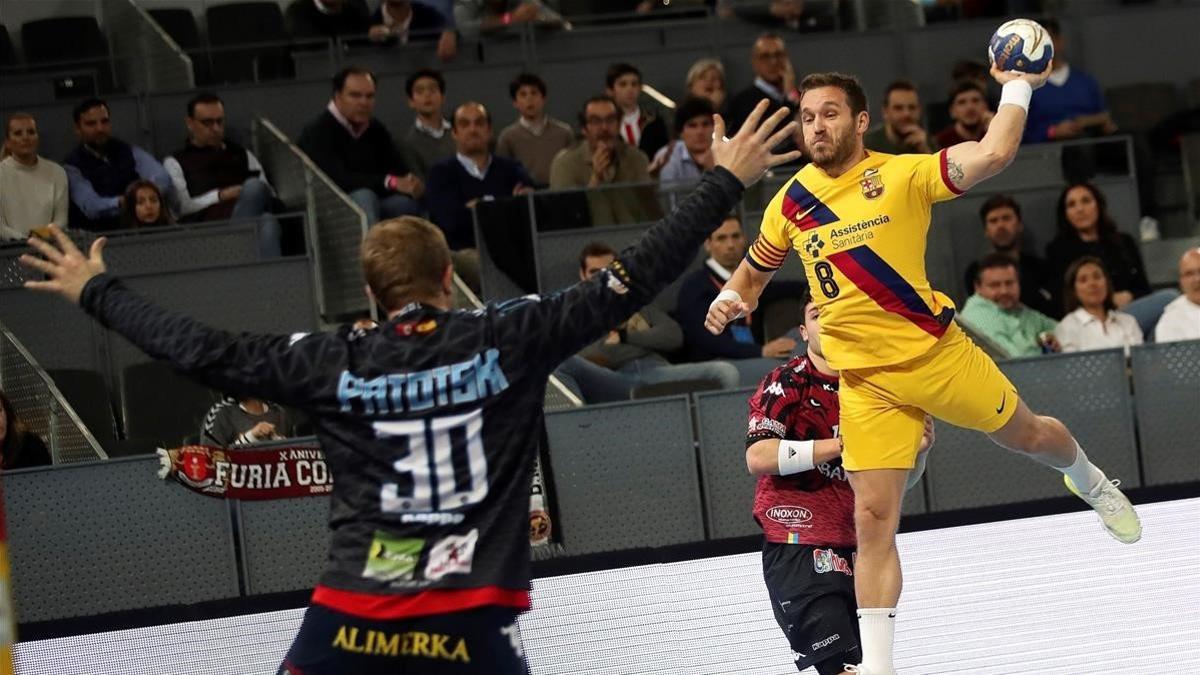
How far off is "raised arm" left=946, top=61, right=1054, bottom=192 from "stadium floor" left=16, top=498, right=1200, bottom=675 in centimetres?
145

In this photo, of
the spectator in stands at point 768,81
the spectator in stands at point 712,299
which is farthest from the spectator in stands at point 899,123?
the spectator in stands at point 712,299

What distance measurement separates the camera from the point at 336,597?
11.6ft

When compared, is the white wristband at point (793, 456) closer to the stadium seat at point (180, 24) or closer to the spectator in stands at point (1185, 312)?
the spectator in stands at point (1185, 312)

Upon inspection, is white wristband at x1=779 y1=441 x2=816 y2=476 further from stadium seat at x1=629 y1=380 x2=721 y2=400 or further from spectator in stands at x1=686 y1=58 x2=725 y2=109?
spectator in stands at x1=686 y1=58 x2=725 y2=109

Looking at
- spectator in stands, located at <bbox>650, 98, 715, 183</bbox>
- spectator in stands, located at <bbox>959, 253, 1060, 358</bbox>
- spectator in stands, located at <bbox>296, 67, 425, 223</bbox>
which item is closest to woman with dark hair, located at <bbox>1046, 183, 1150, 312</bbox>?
spectator in stands, located at <bbox>959, 253, 1060, 358</bbox>

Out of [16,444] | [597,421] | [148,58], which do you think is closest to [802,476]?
[597,421]

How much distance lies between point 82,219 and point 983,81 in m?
6.18

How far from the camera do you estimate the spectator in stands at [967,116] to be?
11039 millimetres

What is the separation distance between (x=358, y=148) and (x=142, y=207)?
1.46 metres

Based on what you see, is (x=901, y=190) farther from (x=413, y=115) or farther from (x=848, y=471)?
(x=413, y=115)

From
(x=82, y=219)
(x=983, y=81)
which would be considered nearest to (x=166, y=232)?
(x=82, y=219)

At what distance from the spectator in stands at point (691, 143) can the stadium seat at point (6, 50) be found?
5465 millimetres

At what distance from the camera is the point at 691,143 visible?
10711 millimetres

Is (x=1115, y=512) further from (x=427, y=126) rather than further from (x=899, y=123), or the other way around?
(x=427, y=126)
